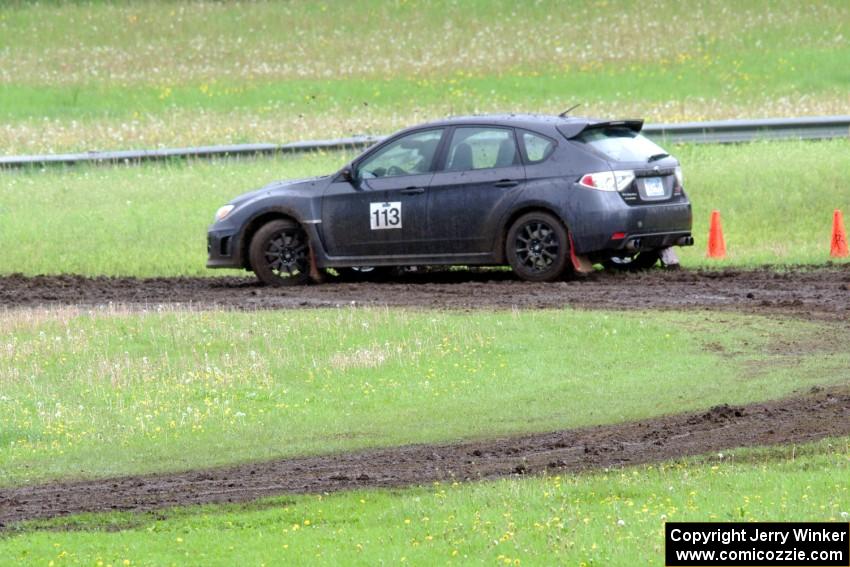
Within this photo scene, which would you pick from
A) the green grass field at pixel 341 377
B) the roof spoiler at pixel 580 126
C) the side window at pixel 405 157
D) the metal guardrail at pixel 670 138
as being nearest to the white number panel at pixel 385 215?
the side window at pixel 405 157

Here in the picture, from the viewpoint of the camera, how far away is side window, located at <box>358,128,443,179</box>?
56.9ft

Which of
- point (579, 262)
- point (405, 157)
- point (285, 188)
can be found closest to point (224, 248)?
point (285, 188)

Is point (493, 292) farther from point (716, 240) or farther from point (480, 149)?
point (716, 240)

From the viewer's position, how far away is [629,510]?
7984 mm

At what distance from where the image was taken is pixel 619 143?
17.0 metres

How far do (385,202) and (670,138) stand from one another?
802 centimetres

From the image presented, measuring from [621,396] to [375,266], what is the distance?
20.8ft

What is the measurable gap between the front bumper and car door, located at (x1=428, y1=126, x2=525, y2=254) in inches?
87.1

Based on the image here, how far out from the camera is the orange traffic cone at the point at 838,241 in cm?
1812

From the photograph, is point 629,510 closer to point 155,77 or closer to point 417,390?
point 417,390

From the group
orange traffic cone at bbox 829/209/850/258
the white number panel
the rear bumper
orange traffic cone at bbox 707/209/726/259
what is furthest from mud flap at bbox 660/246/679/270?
the white number panel

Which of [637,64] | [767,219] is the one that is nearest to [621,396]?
[767,219]

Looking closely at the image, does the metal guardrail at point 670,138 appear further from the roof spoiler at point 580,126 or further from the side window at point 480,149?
the side window at point 480,149

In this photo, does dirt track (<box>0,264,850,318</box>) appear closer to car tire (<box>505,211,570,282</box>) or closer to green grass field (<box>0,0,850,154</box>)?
car tire (<box>505,211,570,282</box>)
